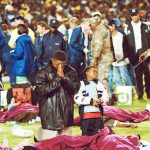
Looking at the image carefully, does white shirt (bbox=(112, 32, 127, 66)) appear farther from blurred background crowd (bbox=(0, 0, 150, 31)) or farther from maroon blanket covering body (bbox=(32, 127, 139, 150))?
blurred background crowd (bbox=(0, 0, 150, 31))

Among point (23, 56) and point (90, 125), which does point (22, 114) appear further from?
point (90, 125)

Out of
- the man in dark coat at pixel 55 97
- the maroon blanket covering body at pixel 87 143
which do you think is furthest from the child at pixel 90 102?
the maroon blanket covering body at pixel 87 143

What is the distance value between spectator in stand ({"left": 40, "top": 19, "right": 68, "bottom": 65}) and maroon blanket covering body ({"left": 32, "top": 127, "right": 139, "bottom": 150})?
5984 mm

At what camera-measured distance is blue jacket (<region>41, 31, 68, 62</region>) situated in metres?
16.9

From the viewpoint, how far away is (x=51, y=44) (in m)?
16.9

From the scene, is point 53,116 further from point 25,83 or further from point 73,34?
point 73,34

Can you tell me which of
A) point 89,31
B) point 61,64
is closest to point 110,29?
point 89,31

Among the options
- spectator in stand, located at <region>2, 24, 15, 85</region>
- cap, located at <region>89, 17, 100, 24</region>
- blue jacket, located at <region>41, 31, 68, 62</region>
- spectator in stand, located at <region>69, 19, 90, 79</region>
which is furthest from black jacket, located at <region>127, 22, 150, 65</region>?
spectator in stand, located at <region>2, 24, 15, 85</region>

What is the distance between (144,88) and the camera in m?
19.6

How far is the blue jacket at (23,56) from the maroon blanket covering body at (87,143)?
208 inches

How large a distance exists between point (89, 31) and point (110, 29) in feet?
1.52

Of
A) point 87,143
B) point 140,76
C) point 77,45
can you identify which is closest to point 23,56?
point 77,45

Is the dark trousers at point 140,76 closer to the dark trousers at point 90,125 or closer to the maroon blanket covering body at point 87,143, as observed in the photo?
the dark trousers at point 90,125

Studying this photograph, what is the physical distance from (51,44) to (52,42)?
0.05 meters
